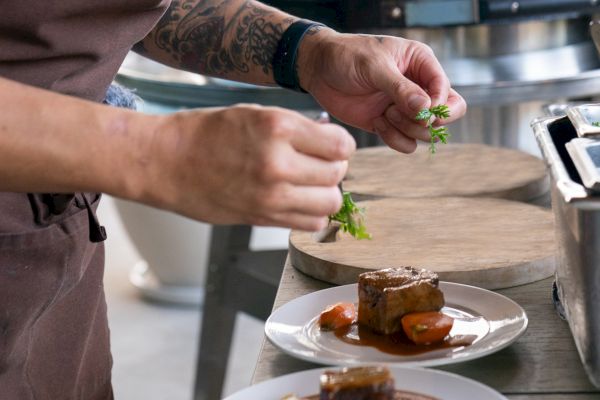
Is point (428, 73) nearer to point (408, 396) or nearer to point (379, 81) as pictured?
point (379, 81)

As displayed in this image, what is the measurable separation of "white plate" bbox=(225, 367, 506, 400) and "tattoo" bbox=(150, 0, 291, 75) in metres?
0.82

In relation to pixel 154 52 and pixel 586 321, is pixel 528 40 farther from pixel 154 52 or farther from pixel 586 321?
pixel 586 321

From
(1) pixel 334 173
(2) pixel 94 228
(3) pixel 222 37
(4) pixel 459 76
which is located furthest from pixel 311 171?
(4) pixel 459 76

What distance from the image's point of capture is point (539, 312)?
53.3 inches

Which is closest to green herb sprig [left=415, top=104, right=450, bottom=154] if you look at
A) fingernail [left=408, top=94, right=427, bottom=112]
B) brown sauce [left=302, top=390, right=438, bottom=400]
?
fingernail [left=408, top=94, right=427, bottom=112]

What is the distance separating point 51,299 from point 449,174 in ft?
3.00

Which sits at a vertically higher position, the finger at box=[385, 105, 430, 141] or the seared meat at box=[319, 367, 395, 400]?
the seared meat at box=[319, 367, 395, 400]

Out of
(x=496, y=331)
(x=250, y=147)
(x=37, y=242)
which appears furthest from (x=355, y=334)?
(x=37, y=242)

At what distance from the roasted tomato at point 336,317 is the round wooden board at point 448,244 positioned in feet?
0.69

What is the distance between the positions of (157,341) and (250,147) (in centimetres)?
326

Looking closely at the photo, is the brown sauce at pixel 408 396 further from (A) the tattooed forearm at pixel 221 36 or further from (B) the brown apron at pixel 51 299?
(A) the tattooed forearm at pixel 221 36

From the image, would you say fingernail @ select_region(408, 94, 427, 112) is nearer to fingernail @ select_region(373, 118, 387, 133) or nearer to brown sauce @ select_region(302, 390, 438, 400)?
fingernail @ select_region(373, 118, 387, 133)

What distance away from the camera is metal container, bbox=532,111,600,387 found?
104 cm

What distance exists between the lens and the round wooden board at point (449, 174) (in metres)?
1.95
